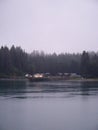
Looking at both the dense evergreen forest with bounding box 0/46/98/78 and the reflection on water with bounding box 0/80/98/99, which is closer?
the reflection on water with bounding box 0/80/98/99

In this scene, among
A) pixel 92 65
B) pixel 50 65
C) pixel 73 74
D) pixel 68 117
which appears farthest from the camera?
pixel 50 65

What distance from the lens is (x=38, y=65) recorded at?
131 metres

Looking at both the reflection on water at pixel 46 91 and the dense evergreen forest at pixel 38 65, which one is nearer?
the reflection on water at pixel 46 91

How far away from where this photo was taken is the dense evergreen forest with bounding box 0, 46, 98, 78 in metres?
101

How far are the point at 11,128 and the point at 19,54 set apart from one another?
311ft

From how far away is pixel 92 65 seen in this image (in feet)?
327

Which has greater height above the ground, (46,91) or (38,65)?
(38,65)

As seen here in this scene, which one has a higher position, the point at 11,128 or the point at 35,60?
the point at 35,60

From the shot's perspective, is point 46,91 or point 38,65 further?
point 38,65

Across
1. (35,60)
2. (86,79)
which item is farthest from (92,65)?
(35,60)

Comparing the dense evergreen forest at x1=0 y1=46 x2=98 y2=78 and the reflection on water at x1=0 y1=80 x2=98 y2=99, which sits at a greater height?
the dense evergreen forest at x1=0 y1=46 x2=98 y2=78

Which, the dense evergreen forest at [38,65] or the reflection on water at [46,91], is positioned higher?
the dense evergreen forest at [38,65]

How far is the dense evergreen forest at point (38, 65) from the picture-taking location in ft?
332

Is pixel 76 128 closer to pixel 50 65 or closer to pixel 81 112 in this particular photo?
pixel 81 112
